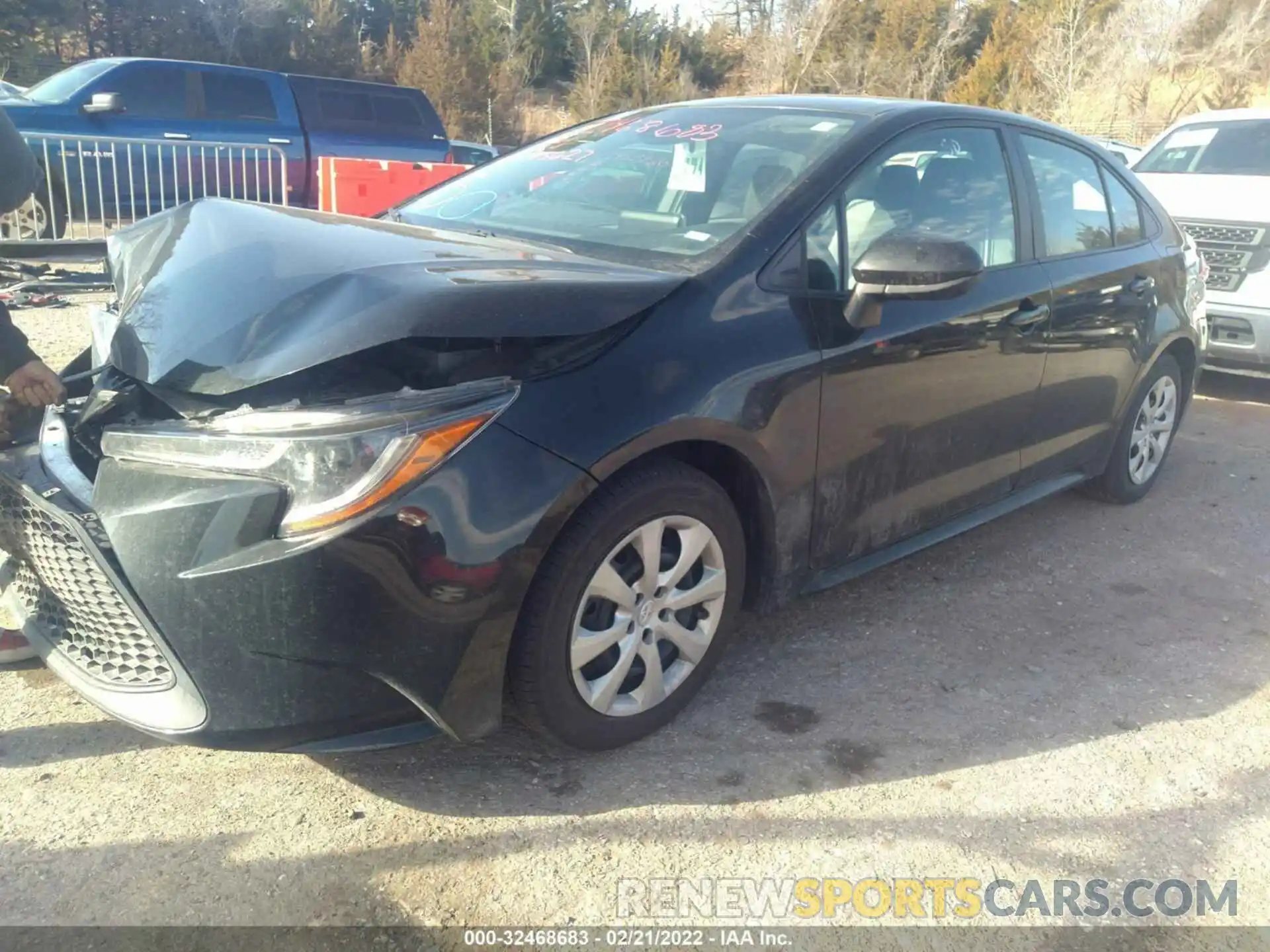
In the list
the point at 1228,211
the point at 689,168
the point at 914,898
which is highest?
the point at 689,168

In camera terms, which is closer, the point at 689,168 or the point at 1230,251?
the point at 689,168

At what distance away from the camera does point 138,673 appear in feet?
7.61

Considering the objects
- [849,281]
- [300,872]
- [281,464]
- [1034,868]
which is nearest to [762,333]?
[849,281]

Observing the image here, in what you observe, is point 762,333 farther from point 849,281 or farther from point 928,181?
point 928,181

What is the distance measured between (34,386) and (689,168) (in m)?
2.00

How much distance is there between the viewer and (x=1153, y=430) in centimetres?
489

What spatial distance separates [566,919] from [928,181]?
2521 mm

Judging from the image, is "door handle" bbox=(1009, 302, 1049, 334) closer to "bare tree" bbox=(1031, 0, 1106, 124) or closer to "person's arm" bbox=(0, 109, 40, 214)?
"person's arm" bbox=(0, 109, 40, 214)

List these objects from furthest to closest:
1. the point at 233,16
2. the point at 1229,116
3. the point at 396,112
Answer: the point at 233,16 < the point at 396,112 < the point at 1229,116

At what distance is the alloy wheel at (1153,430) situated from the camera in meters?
4.75

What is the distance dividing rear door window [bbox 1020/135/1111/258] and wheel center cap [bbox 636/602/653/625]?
2239mm

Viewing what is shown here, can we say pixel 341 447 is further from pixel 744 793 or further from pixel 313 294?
pixel 744 793

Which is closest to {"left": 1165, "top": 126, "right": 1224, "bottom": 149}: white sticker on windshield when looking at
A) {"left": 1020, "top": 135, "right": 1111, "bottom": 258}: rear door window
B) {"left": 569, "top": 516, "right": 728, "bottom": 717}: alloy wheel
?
{"left": 1020, "top": 135, "right": 1111, "bottom": 258}: rear door window

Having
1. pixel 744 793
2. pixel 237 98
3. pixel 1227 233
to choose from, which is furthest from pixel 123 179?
pixel 744 793
